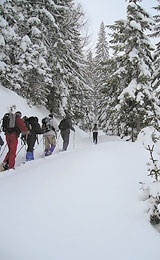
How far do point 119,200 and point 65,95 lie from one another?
46.4 ft

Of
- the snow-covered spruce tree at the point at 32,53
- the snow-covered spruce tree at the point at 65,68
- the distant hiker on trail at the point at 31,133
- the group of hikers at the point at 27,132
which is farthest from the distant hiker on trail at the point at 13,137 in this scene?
the snow-covered spruce tree at the point at 65,68

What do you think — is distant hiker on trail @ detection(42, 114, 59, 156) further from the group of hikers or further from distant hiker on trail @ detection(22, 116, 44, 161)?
distant hiker on trail @ detection(22, 116, 44, 161)

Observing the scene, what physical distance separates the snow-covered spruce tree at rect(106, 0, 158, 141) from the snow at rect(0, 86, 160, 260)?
25.0 ft

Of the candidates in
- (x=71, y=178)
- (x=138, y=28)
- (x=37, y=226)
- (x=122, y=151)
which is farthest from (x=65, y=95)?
(x=37, y=226)

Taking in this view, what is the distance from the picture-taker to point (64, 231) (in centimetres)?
294

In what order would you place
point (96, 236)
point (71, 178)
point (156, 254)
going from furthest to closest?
point (71, 178) < point (96, 236) < point (156, 254)

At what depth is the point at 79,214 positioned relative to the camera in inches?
129

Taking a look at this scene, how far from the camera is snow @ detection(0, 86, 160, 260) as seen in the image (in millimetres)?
2654

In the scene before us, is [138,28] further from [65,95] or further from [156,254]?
[156,254]

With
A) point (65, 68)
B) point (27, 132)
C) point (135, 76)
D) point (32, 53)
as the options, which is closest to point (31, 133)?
point (27, 132)

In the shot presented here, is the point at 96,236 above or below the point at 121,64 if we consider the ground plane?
below

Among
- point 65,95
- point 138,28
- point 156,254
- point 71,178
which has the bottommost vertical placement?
point 156,254

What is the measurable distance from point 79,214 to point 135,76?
437 inches

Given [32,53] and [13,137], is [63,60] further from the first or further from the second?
[13,137]
